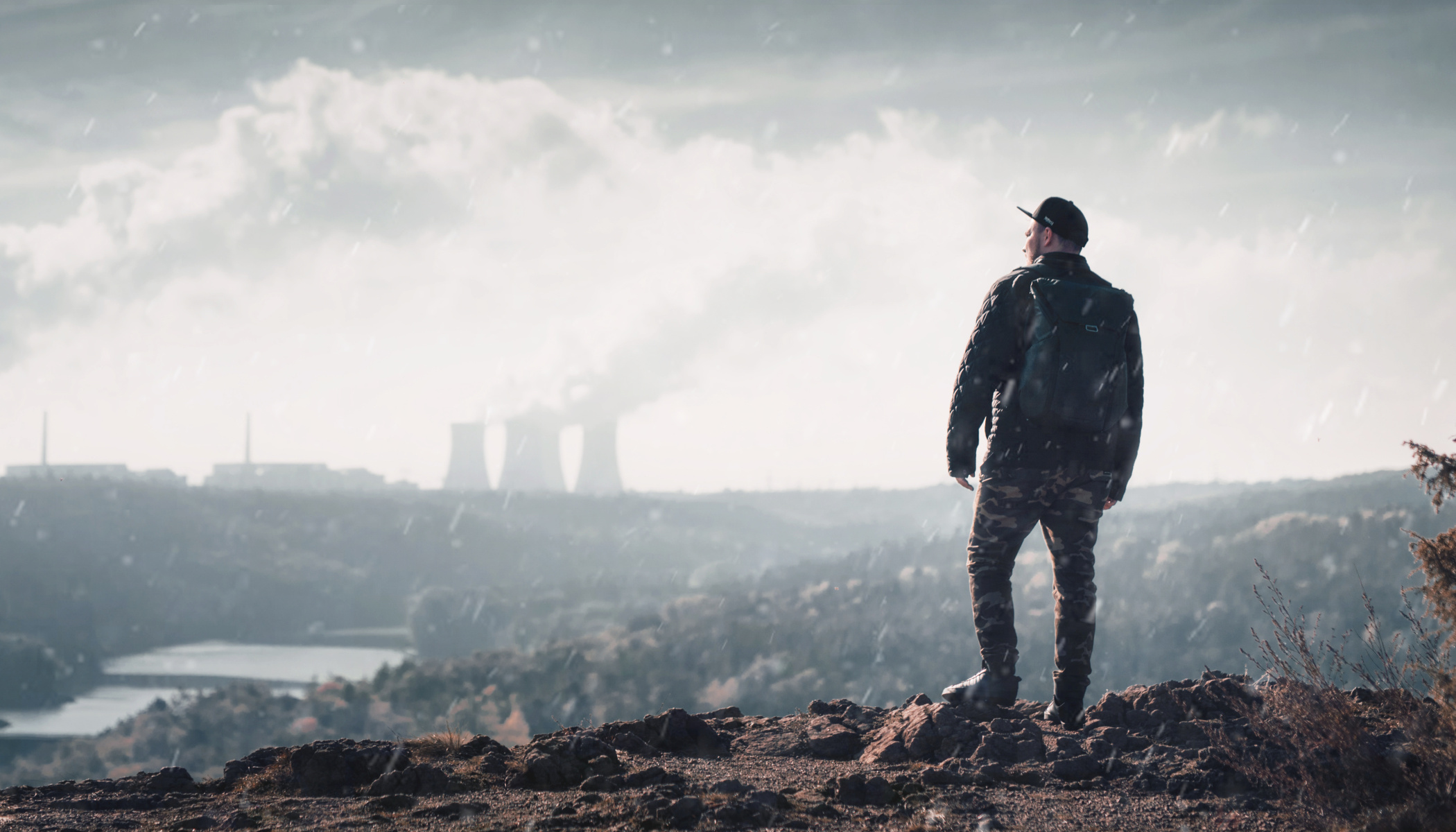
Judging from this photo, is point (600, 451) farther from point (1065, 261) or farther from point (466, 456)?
point (1065, 261)

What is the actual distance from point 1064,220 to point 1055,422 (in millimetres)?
823

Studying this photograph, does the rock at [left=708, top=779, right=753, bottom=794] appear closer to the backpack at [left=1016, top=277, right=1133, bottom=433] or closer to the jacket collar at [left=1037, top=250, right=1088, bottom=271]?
the backpack at [left=1016, top=277, right=1133, bottom=433]

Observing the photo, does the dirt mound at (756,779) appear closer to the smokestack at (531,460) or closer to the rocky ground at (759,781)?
the rocky ground at (759,781)

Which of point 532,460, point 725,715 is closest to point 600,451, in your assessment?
Answer: point 532,460

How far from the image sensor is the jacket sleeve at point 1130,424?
3764 mm

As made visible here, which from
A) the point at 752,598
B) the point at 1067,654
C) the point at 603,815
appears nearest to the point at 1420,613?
the point at 1067,654

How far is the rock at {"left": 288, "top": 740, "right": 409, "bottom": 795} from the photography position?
3512 millimetres

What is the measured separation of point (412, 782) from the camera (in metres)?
3.38

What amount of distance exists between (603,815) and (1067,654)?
1.93 m

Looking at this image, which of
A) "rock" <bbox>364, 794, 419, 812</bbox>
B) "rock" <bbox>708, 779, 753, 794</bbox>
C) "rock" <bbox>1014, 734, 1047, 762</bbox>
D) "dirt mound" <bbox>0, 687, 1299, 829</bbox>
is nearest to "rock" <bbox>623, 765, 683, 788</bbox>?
"dirt mound" <bbox>0, 687, 1299, 829</bbox>

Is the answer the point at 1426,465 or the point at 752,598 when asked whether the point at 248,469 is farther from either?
the point at 1426,465

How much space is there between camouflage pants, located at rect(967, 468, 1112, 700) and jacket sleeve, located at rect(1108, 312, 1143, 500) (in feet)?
0.24

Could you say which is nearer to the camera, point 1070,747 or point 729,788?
point 729,788

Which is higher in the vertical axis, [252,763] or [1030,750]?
[1030,750]
